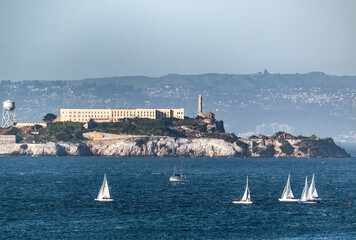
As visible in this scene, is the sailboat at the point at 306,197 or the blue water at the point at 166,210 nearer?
the blue water at the point at 166,210

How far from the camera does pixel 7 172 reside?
18488 centimetres

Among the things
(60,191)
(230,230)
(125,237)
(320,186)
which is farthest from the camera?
(320,186)

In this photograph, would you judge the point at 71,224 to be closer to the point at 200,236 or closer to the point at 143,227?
the point at 143,227

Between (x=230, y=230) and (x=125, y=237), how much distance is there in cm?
1388

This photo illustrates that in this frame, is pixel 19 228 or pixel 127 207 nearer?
pixel 19 228

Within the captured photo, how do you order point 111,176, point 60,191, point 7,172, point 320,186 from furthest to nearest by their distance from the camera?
point 7,172, point 111,176, point 320,186, point 60,191

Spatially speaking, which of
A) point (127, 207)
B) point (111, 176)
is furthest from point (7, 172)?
point (127, 207)

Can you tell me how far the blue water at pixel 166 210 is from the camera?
9106 cm

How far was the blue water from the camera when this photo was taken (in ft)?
299

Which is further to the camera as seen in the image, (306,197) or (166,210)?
(306,197)

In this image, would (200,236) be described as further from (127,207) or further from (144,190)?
(144,190)

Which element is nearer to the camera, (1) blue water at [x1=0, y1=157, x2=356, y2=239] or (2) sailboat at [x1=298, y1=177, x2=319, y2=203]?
(1) blue water at [x1=0, y1=157, x2=356, y2=239]

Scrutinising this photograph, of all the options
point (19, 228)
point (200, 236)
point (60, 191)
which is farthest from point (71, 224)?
point (60, 191)

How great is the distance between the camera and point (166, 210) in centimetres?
11012
